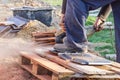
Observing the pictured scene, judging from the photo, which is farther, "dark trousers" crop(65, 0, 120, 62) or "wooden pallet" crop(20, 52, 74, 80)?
"dark trousers" crop(65, 0, 120, 62)

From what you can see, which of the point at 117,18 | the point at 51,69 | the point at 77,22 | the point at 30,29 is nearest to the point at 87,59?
the point at 77,22

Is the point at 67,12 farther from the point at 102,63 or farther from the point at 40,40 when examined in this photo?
the point at 40,40

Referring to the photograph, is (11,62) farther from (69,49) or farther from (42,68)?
(69,49)

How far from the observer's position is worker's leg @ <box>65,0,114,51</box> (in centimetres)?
484

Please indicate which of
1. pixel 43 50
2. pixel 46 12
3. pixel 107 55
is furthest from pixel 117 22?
pixel 46 12

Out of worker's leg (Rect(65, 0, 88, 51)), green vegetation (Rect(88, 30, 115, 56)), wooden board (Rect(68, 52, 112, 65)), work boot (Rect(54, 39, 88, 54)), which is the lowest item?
green vegetation (Rect(88, 30, 115, 56))

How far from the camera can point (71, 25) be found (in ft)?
16.0

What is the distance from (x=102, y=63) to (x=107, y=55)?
2367mm

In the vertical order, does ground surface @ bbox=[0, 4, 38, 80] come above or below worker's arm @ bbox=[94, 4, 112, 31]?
below

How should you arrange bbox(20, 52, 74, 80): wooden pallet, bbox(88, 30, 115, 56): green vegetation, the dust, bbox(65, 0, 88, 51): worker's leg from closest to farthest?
bbox(20, 52, 74, 80): wooden pallet, bbox(65, 0, 88, 51): worker's leg, the dust, bbox(88, 30, 115, 56): green vegetation

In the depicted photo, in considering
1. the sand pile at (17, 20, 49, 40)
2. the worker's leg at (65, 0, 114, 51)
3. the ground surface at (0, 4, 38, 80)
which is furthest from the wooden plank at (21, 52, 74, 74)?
the sand pile at (17, 20, 49, 40)

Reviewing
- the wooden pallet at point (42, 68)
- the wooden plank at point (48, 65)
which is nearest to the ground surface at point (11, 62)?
the wooden pallet at point (42, 68)

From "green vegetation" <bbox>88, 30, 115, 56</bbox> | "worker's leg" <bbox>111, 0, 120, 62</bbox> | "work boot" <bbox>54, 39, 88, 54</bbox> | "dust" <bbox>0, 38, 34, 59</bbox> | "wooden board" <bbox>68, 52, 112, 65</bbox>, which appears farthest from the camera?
"green vegetation" <bbox>88, 30, 115, 56</bbox>

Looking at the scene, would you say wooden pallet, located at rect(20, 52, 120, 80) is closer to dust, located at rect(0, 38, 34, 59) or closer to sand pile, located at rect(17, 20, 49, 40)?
dust, located at rect(0, 38, 34, 59)
